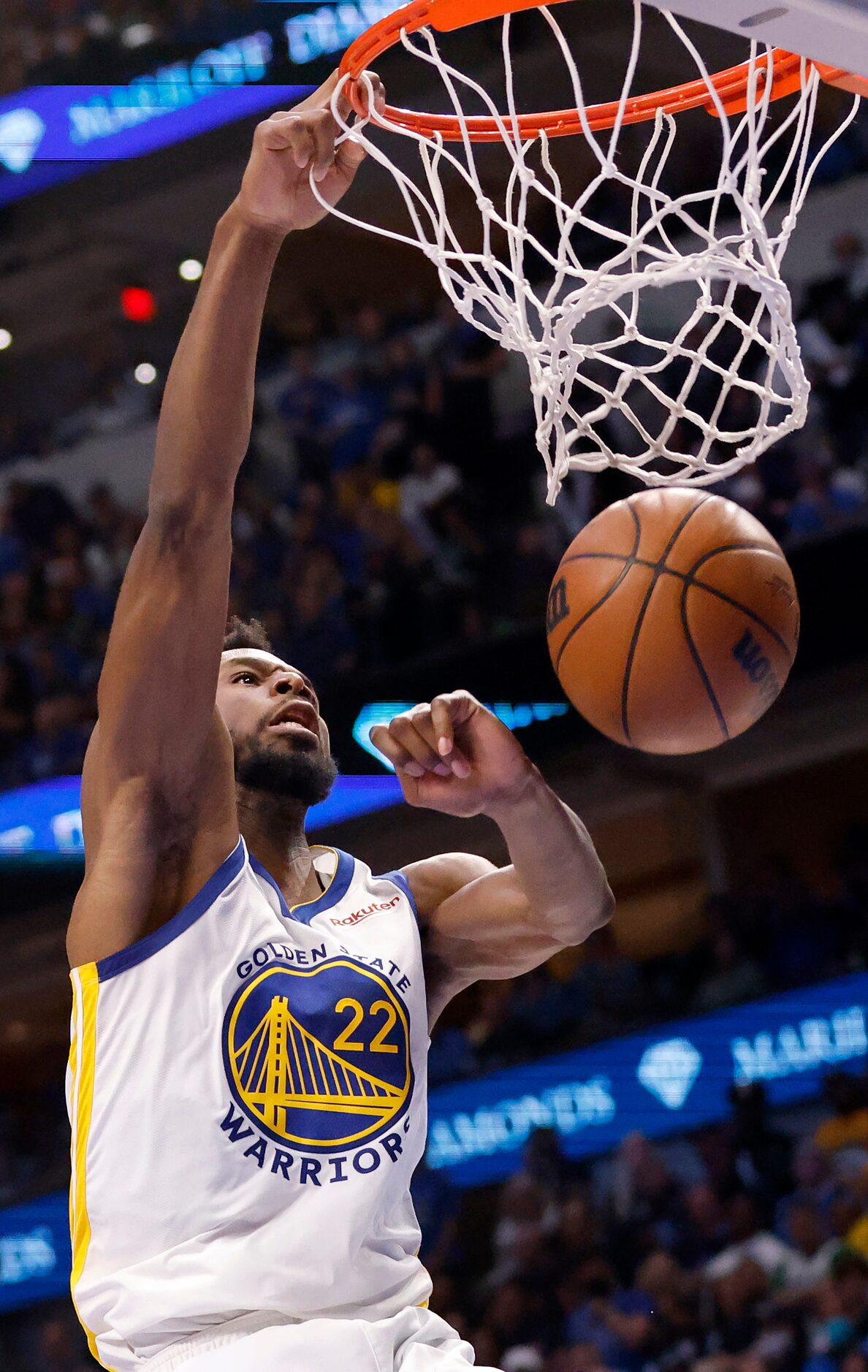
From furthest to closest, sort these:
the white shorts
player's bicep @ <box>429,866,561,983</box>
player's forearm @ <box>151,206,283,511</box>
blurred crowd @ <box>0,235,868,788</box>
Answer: blurred crowd @ <box>0,235,868,788</box> → player's bicep @ <box>429,866,561,983</box> → player's forearm @ <box>151,206,283,511</box> → the white shorts

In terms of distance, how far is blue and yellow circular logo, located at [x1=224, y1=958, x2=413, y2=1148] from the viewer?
7.98 feet

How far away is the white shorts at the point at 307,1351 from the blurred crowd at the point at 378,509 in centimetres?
618

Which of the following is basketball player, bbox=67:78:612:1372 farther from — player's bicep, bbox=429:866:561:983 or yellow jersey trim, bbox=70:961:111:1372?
player's bicep, bbox=429:866:561:983

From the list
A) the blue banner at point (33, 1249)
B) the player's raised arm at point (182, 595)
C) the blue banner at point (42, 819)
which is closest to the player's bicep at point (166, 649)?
the player's raised arm at point (182, 595)

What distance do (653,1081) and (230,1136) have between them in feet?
19.0

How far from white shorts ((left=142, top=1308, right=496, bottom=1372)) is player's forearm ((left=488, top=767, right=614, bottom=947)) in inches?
29.3

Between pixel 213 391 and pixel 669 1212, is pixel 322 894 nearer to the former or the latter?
pixel 213 391

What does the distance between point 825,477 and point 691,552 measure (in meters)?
5.72

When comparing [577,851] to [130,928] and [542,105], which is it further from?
[542,105]

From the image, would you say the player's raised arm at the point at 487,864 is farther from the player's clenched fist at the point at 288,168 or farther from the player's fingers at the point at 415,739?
the player's clenched fist at the point at 288,168

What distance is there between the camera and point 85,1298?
2365mm

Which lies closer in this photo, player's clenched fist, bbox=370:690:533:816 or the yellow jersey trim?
the yellow jersey trim

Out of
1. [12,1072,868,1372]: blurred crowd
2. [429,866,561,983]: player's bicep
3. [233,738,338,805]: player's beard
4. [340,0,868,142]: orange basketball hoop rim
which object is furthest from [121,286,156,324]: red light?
[429,866,561,983]: player's bicep

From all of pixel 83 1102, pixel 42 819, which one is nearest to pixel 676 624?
pixel 83 1102
